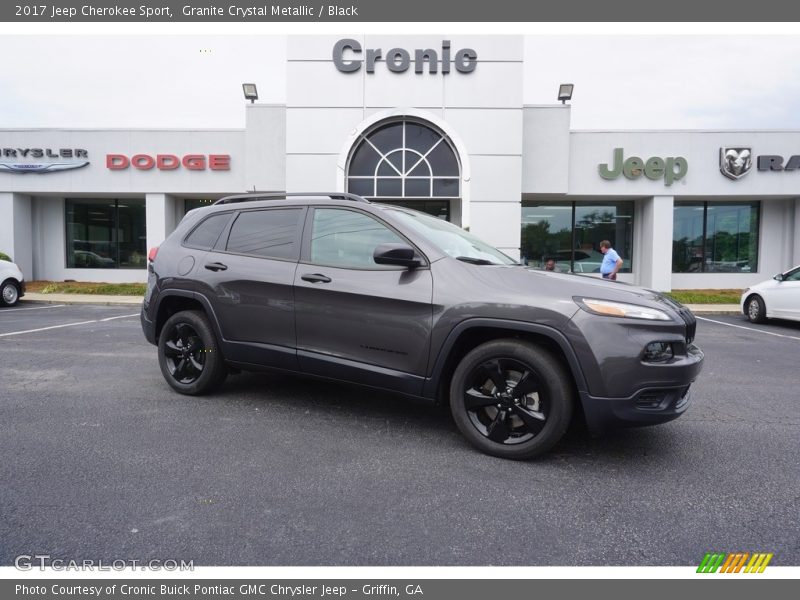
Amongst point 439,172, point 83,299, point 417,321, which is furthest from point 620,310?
point 83,299

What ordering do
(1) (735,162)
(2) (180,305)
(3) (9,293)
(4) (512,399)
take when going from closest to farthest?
(4) (512,399) → (2) (180,305) → (3) (9,293) → (1) (735,162)

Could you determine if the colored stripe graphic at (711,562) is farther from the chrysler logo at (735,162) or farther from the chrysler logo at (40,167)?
the chrysler logo at (40,167)

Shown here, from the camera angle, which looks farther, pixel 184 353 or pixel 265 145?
pixel 265 145

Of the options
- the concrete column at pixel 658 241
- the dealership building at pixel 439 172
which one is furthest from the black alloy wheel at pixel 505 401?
the concrete column at pixel 658 241

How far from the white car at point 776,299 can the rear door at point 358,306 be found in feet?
34.4

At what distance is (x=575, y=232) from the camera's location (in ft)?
64.0

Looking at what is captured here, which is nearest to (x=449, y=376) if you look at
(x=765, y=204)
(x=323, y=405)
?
(x=323, y=405)

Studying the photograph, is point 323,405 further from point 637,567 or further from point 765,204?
point 765,204

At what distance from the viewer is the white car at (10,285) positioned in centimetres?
1293

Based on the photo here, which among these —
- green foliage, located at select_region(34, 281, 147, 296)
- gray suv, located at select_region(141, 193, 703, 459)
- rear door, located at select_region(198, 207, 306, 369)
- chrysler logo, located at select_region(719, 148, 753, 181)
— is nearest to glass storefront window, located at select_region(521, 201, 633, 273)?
chrysler logo, located at select_region(719, 148, 753, 181)

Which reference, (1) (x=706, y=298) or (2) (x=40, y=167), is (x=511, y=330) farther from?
(2) (x=40, y=167)

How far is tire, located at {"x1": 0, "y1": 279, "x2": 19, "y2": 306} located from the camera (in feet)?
42.4

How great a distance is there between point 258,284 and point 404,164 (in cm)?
1210

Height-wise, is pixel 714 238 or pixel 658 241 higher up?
pixel 714 238
